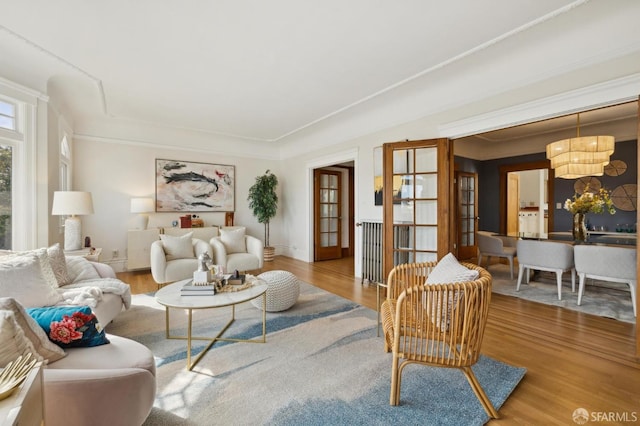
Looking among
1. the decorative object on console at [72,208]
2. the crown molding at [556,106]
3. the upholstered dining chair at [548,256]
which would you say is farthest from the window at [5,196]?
the upholstered dining chair at [548,256]

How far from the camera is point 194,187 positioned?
5.87 meters

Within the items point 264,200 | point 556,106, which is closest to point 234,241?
point 264,200

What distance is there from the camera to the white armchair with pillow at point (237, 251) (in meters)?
4.50

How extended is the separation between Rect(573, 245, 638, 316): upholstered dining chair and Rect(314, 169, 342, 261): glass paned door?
4.23 metres

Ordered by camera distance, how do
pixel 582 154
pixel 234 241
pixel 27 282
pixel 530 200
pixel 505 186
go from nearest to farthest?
pixel 27 282 → pixel 582 154 → pixel 234 241 → pixel 505 186 → pixel 530 200

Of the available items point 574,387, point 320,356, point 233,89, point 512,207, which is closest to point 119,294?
point 320,356

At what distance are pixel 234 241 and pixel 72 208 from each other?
216 centimetres

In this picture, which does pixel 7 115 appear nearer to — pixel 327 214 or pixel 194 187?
pixel 194 187

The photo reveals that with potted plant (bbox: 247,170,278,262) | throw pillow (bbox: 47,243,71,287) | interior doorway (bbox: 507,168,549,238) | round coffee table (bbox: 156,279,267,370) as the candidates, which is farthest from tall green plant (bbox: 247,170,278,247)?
interior doorway (bbox: 507,168,549,238)

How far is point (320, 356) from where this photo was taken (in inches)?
91.5

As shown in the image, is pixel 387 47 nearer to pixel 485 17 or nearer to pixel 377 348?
pixel 485 17

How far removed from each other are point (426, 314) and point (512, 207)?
7783 mm

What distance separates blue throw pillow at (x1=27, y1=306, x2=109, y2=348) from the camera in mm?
1455

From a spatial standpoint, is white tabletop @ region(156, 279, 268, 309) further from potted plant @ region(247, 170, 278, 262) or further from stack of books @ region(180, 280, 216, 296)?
potted plant @ region(247, 170, 278, 262)
